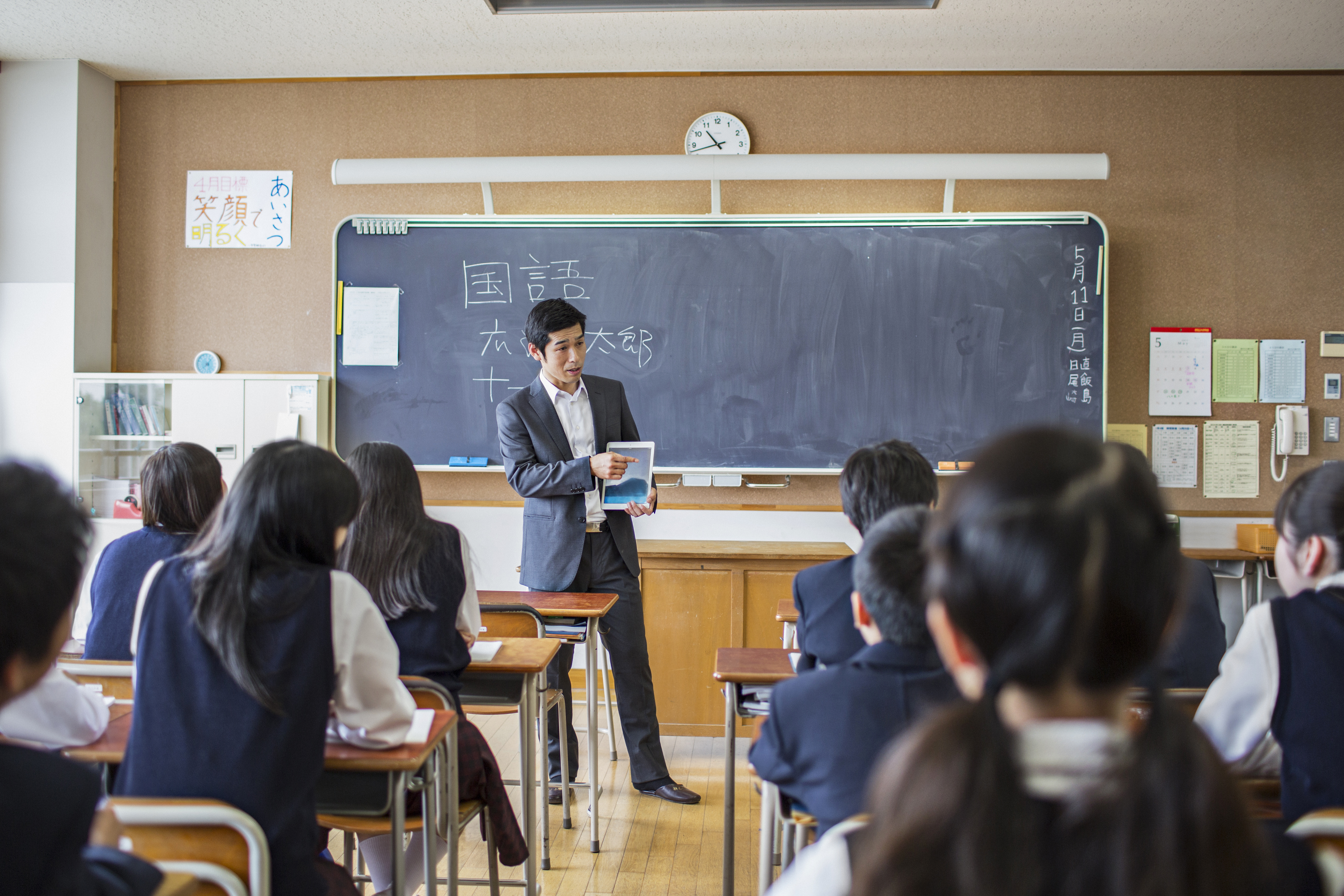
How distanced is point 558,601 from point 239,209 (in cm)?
314

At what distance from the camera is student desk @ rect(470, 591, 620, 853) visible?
2.68 meters

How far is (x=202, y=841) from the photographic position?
49.3 inches

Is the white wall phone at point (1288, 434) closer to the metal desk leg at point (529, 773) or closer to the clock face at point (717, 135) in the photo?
the clock face at point (717, 135)

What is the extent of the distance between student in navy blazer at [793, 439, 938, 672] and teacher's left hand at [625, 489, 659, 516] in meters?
1.14

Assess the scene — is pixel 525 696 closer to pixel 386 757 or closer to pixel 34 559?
pixel 386 757

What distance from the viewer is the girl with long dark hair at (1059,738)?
1.98ft

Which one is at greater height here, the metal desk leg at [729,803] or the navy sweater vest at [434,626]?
the navy sweater vest at [434,626]

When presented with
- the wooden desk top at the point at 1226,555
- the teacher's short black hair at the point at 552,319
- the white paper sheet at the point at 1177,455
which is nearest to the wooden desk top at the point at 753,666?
the teacher's short black hair at the point at 552,319

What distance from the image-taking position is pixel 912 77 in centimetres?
438

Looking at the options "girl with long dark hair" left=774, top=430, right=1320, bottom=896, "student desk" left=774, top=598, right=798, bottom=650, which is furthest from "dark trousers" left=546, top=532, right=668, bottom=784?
"girl with long dark hair" left=774, top=430, right=1320, bottom=896

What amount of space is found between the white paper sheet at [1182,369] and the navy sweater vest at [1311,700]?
11.0 feet

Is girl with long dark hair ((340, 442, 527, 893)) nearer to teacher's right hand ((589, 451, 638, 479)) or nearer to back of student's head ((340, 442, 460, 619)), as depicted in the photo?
back of student's head ((340, 442, 460, 619))

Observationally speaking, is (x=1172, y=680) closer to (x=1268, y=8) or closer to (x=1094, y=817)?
(x=1094, y=817)

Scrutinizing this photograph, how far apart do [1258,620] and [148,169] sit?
5.20m
